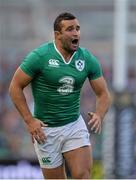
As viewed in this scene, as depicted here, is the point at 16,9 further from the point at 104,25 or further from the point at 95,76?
the point at 95,76

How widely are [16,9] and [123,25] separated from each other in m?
2.48

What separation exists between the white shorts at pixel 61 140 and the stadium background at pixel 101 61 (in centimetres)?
→ 430

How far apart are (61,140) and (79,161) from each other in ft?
0.92

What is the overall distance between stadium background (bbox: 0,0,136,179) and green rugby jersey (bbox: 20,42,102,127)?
446cm

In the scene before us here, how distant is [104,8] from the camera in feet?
52.1

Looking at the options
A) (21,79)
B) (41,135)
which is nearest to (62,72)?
(21,79)

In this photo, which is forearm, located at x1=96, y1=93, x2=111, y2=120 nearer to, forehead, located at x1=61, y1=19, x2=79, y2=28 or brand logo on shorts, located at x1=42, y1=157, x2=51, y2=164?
brand logo on shorts, located at x1=42, y1=157, x2=51, y2=164

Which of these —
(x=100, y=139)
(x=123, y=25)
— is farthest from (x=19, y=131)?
(x=123, y=25)

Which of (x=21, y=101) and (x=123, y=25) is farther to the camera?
(x=123, y=25)

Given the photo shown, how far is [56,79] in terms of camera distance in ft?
27.5

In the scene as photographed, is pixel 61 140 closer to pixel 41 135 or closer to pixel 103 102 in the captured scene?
pixel 41 135

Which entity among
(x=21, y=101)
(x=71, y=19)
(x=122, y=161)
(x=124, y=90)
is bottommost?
(x=122, y=161)

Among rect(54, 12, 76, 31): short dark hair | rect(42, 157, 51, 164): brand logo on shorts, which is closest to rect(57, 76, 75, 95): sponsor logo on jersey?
rect(54, 12, 76, 31): short dark hair

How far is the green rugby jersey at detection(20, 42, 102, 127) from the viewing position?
8352 mm
